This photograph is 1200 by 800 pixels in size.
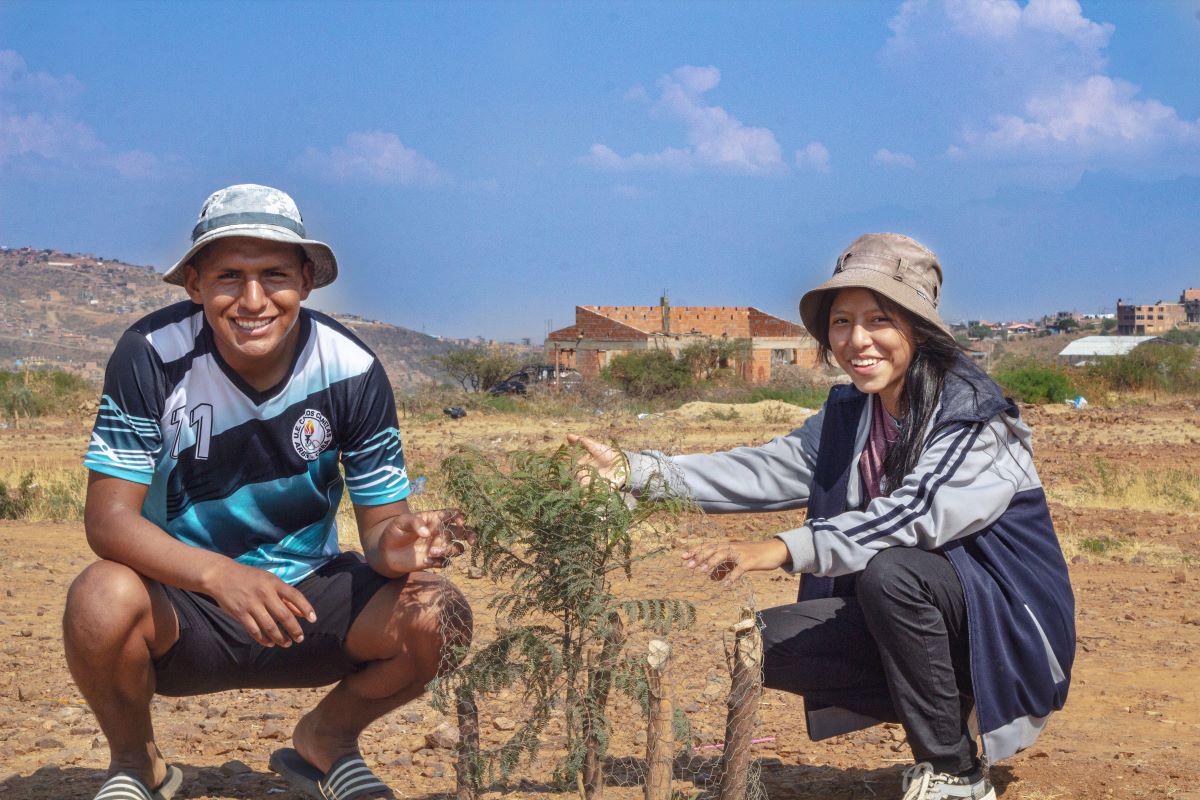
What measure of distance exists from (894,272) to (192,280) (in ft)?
6.07

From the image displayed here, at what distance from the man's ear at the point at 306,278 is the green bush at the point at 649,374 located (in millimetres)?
26490

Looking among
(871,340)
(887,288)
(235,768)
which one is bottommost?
(235,768)

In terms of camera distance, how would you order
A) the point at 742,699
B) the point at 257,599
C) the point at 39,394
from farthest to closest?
the point at 39,394 → the point at 742,699 → the point at 257,599

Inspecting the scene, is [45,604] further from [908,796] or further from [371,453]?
[908,796]

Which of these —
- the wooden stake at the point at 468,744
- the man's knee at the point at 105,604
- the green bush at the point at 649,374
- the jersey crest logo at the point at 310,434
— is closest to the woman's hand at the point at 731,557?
the wooden stake at the point at 468,744

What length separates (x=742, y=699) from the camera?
282 centimetres

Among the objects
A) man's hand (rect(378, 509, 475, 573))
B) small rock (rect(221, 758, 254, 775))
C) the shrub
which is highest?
the shrub

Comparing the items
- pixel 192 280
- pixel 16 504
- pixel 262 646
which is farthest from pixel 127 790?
pixel 16 504

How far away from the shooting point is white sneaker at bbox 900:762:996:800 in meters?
2.94

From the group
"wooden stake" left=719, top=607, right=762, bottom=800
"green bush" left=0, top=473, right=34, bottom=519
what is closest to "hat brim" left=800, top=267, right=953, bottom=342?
"wooden stake" left=719, top=607, right=762, bottom=800

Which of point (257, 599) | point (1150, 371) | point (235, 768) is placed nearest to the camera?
point (257, 599)

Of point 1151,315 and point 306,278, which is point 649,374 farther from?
point 1151,315

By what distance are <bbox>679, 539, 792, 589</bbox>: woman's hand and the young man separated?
58 centimetres

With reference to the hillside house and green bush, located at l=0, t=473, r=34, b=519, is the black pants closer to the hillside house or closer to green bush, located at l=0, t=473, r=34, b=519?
green bush, located at l=0, t=473, r=34, b=519
